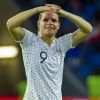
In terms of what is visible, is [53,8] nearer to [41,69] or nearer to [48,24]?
[48,24]

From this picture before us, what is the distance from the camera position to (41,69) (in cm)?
832

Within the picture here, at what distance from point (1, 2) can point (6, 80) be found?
160cm

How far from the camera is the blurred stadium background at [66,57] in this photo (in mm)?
14320

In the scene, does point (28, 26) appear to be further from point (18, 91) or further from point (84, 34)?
point (84, 34)

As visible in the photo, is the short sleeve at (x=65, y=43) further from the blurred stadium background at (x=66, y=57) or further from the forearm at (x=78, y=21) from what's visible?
the blurred stadium background at (x=66, y=57)

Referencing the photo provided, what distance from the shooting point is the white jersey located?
8312 millimetres

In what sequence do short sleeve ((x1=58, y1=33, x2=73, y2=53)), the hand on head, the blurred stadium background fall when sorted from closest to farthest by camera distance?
the hand on head
short sleeve ((x1=58, y1=33, x2=73, y2=53))
the blurred stadium background

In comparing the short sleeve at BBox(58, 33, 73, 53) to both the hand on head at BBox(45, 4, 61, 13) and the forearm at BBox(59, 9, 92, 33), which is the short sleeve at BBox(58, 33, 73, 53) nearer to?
the forearm at BBox(59, 9, 92, 33)

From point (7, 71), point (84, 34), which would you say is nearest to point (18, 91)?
point (7, 71)

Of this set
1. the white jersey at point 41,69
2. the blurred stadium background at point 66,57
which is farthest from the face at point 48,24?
the blurred stadium background at point 66,57

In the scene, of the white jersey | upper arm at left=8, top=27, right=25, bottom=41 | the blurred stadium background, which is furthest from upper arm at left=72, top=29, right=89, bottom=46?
the blurred stadium background

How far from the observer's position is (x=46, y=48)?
843 cm

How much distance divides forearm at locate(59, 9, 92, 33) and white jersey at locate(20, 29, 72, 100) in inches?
14.1

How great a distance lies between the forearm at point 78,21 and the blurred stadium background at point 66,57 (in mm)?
5314
